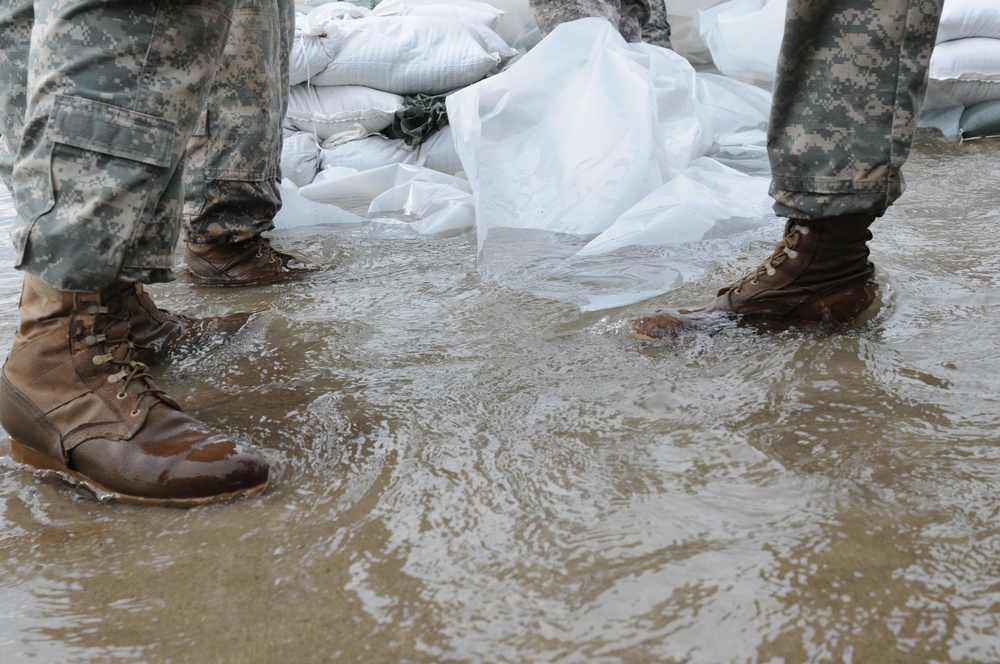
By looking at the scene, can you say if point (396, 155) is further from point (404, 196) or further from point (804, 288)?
point (804, 288)

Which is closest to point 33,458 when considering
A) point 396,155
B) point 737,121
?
point 396,155

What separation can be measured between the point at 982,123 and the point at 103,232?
297 cm

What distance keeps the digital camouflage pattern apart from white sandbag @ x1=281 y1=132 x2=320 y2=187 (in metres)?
1.66

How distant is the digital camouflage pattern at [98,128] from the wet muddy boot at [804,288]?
0.71 meters

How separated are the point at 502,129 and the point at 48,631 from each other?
1.53m

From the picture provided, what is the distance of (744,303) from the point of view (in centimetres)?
128

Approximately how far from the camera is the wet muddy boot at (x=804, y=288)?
1241 mm

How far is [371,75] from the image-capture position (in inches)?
111

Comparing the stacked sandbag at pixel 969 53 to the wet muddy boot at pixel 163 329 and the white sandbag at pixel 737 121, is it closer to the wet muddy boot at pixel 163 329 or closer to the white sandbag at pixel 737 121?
the white sandbag at pixel 737 121

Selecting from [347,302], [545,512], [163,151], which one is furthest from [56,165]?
[347,302]

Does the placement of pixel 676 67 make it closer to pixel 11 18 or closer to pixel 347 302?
pixel 347 302

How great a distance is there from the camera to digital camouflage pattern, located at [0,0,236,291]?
88 centimetres

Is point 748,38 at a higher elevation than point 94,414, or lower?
higher

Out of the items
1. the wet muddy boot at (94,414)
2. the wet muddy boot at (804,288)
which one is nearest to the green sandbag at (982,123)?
the wet muddy boot at (804,288)
